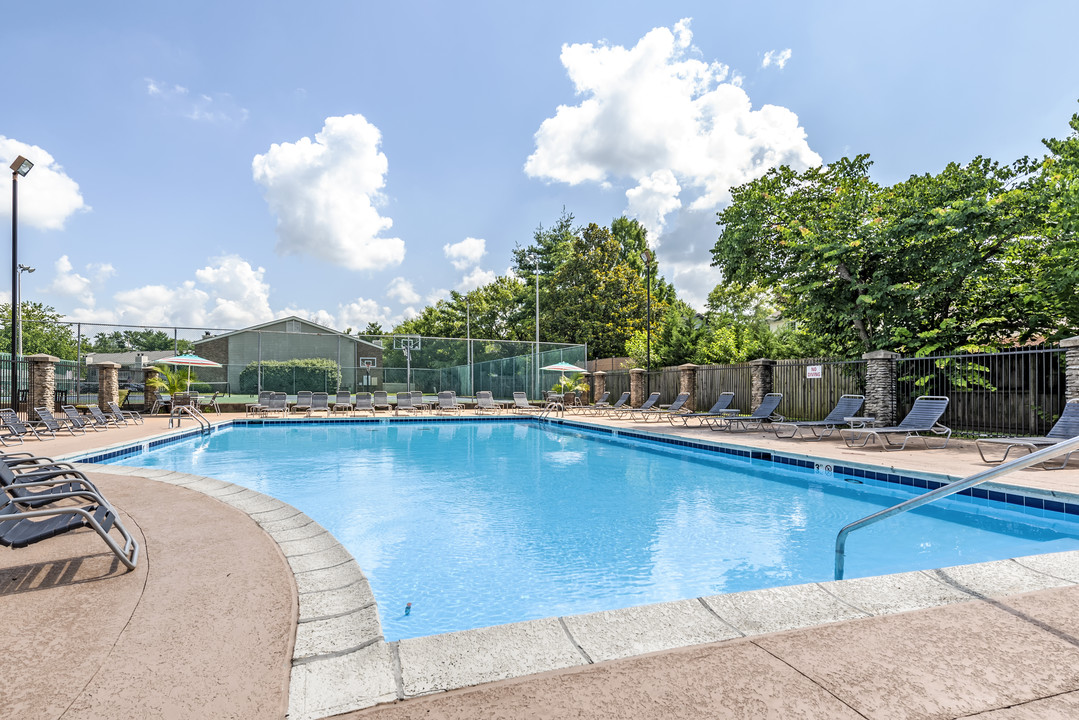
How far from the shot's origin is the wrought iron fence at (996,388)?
31.9 feet

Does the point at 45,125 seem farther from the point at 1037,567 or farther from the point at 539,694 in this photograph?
the point at 1037,567

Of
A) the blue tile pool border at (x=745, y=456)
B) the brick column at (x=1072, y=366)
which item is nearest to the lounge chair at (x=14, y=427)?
the blue tile pool border at (x=745, y=456)

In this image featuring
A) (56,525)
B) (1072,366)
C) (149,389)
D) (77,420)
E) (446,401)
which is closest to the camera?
(56,525)

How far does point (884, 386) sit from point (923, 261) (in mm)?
2725

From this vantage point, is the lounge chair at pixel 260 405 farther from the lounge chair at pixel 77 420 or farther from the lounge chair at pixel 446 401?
the lounge chair at pixel 446 401

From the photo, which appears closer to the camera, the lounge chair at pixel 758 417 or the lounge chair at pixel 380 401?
the lounge chair at pixel 758 417

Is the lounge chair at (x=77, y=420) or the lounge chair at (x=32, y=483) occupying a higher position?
the lounge chair at (x=32, y=483)

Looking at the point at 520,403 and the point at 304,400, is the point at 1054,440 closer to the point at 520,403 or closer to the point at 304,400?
the point at 520,403

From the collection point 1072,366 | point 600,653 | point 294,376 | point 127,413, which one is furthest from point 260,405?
point 1072,366

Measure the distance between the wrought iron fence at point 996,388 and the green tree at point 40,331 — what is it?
45.5 meters

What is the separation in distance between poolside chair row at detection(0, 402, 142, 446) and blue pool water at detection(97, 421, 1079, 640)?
240 cm

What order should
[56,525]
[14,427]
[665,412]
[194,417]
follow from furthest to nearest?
[665,412]
[194,417]
[14,427]
[56,525]

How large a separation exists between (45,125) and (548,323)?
22222 millimetres

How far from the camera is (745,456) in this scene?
8617 millimetres
